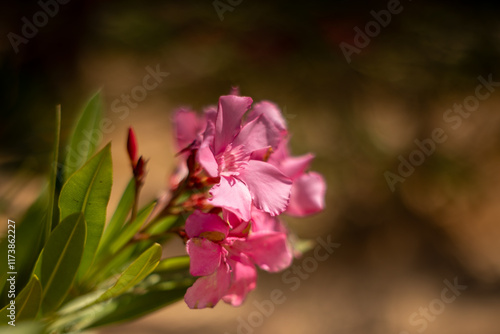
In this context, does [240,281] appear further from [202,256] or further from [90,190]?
[90,190]

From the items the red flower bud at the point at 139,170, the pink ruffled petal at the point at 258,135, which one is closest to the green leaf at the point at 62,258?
the red flower bud at the point at 139,170

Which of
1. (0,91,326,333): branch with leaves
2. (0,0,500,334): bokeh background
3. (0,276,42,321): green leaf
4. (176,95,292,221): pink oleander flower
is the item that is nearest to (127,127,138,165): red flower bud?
(0,91,326,333): branch with leaves

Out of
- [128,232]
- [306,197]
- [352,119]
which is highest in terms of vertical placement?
[128,232]

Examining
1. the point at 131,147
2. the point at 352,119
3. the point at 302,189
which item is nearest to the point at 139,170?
the point at 131,147

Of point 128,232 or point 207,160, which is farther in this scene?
point 128,232

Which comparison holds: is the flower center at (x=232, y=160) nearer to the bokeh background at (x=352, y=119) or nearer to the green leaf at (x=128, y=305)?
the green leaf at (x=128, y=305)

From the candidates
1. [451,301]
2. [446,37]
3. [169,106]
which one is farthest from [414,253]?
[169,106]

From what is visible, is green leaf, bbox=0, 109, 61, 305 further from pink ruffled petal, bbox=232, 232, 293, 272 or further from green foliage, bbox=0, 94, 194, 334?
pink ruffled petal, bbox=232, 232, 293, 272

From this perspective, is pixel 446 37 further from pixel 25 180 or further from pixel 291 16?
pixel 25 180
